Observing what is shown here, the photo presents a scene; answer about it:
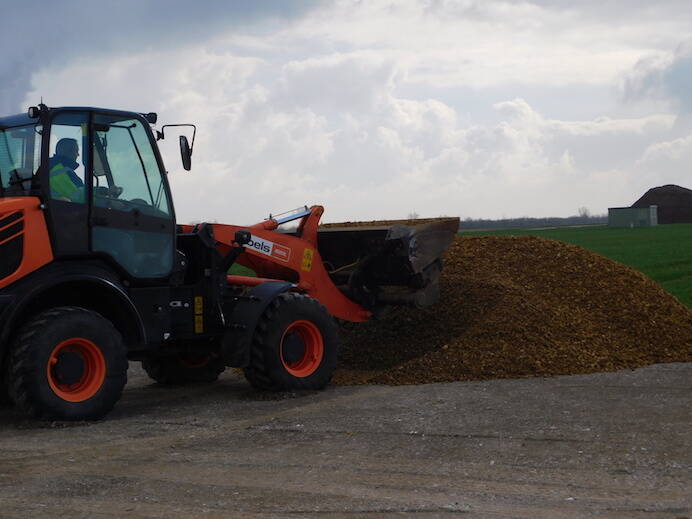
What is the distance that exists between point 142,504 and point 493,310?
6.87 meters

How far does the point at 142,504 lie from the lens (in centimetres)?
601

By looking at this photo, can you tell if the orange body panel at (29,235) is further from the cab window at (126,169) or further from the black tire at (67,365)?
the cab window at (126,169)

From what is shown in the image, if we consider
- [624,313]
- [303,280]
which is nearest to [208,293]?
[303,280]

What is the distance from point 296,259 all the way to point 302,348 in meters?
1.18

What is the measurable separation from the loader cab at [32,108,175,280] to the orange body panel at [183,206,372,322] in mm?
972

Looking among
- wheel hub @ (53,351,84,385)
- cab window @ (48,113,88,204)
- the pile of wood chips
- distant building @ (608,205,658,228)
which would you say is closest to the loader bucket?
the pile of wood chips

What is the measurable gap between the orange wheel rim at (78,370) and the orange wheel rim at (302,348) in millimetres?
2110

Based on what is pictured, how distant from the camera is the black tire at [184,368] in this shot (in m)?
11.4

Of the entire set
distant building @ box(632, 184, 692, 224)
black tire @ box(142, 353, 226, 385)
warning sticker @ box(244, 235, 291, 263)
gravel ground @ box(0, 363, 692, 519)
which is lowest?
gravel ground @ box(0, 363, 692, 519)

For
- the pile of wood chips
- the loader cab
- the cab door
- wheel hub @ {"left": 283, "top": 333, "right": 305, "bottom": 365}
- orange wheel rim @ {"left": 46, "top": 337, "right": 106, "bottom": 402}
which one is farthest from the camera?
the pile of wood chips

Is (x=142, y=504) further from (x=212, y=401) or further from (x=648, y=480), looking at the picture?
(x=212, y=401)

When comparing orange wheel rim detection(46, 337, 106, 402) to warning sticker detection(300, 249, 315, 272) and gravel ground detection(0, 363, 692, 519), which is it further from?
warning sticker detection(300, 249, 315, 272)

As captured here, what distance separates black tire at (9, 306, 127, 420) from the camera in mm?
8344

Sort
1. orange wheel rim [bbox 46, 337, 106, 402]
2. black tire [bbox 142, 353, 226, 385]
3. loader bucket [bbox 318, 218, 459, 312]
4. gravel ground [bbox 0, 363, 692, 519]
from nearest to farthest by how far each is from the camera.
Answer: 1. gravel ground [bbox 0, 363, 692, 519]
2. orange wheel rim [bbox 46, 337, 106, 402]
3. black tire [bbox 142, 353, 226, 385]
4. loader bucket [bbox 318, 218, 459, 312]
